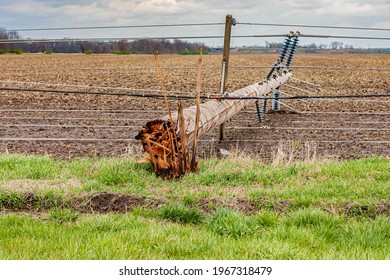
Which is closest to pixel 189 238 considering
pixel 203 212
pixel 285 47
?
pixel 203 212

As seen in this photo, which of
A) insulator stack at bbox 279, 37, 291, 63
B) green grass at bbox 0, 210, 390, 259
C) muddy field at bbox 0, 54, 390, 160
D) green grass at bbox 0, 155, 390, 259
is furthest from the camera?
insulator stack at bbox 279, 37, 291, 63

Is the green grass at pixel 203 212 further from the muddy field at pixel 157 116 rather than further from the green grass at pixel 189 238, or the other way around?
the muddy field at pixel 157 116

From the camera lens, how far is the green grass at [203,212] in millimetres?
4273

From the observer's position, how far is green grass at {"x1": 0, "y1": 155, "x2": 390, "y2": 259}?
4.27 meters

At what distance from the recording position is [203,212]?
5.50m

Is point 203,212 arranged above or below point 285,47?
below

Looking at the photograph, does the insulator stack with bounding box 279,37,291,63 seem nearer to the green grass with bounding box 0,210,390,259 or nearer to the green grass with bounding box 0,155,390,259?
the green grass with bounding box 0,155,390,259

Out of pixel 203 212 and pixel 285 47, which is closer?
pixel 203 212

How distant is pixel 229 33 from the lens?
388 inches

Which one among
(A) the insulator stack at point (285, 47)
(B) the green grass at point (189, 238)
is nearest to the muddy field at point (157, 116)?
(A) the insulator stack at point (285, 47)

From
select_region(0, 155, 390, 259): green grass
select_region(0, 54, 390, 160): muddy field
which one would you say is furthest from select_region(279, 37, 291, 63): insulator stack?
select_region(0, 155, 390, 259): green grass

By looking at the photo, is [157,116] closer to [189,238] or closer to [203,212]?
[203,212]
